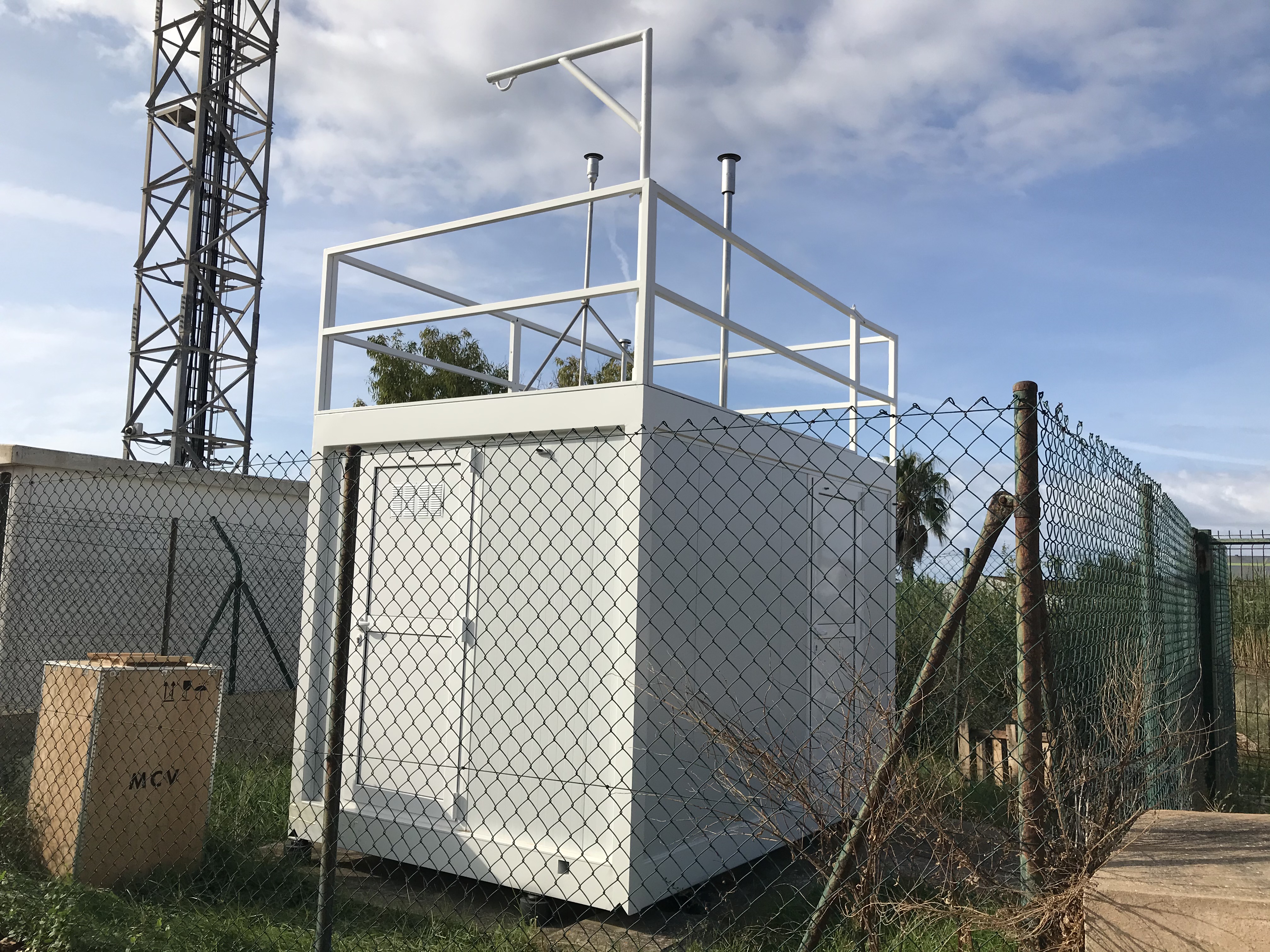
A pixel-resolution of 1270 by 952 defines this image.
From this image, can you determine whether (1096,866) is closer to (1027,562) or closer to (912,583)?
(1027,562)

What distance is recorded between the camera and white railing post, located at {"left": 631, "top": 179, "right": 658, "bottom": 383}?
15.8 feet

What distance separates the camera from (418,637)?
5.48 m

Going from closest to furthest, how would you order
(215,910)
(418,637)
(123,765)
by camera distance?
(215,910) → (123,765) → (418,637)

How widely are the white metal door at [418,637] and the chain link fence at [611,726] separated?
2 cm

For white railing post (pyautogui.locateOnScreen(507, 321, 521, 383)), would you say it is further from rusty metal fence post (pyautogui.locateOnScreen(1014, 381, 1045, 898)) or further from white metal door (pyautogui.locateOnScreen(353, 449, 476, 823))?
rusty metal fence post (pyautogui.locateOnScreen(1014, 381, 1045, 898))

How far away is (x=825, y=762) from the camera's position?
652 cm

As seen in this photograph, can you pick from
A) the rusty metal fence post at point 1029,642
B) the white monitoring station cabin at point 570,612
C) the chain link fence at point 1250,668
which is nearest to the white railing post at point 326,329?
the white monitoring station cabin at point 570,612

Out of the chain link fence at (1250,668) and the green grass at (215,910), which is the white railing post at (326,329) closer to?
the green grass at (215,910)

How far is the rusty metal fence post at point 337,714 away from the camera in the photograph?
368cm

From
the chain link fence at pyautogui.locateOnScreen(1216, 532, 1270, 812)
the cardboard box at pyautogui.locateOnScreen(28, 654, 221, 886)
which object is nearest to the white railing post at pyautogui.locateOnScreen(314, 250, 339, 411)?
the cardboard box at pyautogui.locateOnScreen(28, 654, 221, 886)

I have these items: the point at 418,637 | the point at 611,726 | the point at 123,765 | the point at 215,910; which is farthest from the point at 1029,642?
the point at 123,765

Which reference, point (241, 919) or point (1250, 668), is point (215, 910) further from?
point (1250, 668)

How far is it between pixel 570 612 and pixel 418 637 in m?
1.07

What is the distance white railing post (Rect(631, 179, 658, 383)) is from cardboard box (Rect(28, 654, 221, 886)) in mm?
3134
